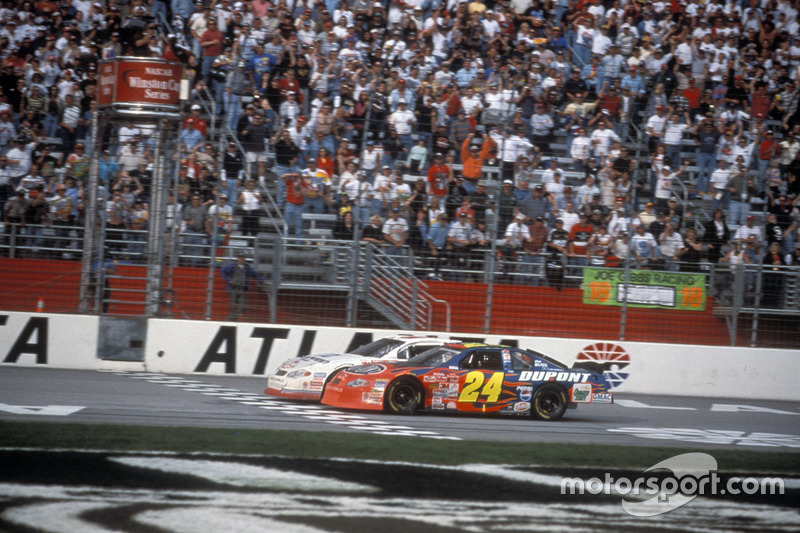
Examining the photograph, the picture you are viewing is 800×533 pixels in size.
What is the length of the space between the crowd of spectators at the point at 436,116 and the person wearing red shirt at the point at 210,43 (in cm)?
3

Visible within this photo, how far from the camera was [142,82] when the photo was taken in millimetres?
14789

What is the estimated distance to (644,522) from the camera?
6.12 m

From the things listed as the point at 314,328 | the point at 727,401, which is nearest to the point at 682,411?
the point at 727,401

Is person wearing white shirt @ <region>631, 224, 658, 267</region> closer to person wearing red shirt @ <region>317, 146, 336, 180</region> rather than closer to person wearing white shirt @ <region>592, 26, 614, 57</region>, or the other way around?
person wearing red shirt @ <region>317, 146, 336, 180</region>

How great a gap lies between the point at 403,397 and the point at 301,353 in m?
4.17

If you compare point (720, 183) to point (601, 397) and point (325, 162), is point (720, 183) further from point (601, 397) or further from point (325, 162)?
point (325, 162)

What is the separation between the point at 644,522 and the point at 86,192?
37.2ft

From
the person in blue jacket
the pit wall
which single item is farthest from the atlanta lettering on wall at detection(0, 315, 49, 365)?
the person in blue jacket

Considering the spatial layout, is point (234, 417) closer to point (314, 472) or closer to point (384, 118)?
point (314, 472)

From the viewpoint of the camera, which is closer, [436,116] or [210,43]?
[436,116]

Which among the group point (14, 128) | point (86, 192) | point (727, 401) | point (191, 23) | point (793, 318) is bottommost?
point (727, 401)
